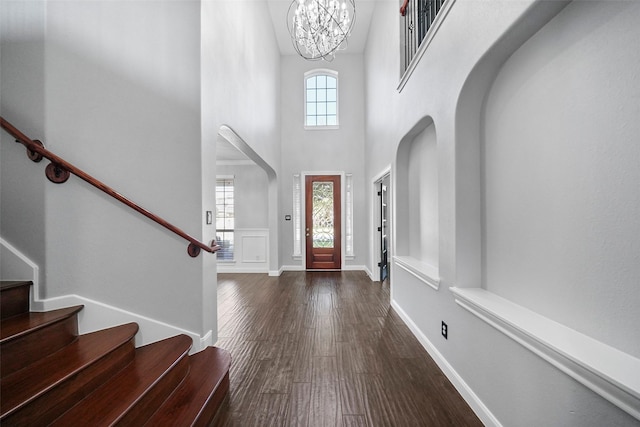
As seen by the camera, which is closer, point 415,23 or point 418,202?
point 415,23

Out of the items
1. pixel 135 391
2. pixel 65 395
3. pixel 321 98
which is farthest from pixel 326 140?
pixel 65 395

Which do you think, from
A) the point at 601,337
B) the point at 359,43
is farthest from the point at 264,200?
the point at 601,337

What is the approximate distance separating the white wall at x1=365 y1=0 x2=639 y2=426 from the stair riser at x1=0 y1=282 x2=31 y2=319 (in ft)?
9.55

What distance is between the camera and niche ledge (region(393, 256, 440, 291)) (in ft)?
7.38

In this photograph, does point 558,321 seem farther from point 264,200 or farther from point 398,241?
point 264,200

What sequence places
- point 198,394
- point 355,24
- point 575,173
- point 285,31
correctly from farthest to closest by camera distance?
point 285,31
point 355,24
point 198,394
point 575,173

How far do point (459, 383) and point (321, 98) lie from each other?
6.17 m

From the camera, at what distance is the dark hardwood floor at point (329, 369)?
1659 mm

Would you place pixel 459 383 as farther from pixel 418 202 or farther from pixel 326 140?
pixel 326 140

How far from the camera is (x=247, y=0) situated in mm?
3646

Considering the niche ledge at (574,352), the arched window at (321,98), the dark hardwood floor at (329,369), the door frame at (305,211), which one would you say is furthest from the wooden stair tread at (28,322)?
the arched window at (321,98)

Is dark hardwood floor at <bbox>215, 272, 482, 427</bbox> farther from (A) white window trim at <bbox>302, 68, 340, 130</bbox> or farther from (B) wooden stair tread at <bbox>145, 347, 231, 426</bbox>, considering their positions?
(A) white window trim at <bbox>302, 68, 340, 130</bbox>

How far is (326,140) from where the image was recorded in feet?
20.5

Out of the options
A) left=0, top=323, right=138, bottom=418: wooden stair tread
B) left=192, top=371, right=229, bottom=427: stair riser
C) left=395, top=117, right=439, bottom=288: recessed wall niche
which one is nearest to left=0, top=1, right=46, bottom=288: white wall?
left=0, top=323, right=138, bottom=418: wooden stair tread
